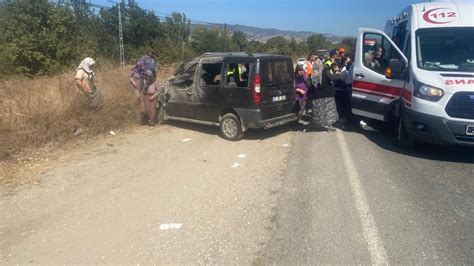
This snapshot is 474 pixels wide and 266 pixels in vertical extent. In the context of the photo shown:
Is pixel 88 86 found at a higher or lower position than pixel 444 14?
lower

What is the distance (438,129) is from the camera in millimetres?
6645

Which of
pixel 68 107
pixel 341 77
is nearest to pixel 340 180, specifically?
pixel 341 77

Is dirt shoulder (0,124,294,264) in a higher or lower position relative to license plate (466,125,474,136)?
lower

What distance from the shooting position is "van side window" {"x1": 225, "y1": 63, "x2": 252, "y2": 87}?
862cm

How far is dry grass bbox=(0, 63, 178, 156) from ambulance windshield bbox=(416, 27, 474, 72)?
22.0ft

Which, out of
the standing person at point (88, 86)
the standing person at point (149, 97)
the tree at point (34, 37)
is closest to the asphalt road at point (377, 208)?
the standing person at point (149, 97)

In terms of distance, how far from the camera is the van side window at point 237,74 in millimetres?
8625

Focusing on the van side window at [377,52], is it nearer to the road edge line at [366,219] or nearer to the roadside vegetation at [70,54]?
the road edge line at [366,219]

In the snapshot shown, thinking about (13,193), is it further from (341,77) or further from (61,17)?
(61,17)

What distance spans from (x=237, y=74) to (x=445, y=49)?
3.89 metres

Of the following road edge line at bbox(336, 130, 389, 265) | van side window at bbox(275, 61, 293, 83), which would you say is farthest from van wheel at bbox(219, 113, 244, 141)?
road edge line at bbox(336, 130, 389, 265)

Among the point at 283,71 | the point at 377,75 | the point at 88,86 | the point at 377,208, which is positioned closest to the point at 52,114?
the point at 88,86

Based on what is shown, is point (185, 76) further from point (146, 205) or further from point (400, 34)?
point (146, 205)

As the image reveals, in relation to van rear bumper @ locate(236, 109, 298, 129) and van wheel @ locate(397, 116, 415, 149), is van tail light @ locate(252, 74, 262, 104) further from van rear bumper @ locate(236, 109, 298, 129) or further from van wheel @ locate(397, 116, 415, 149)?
van wheel @ locate(397, 116, 415, 149)
